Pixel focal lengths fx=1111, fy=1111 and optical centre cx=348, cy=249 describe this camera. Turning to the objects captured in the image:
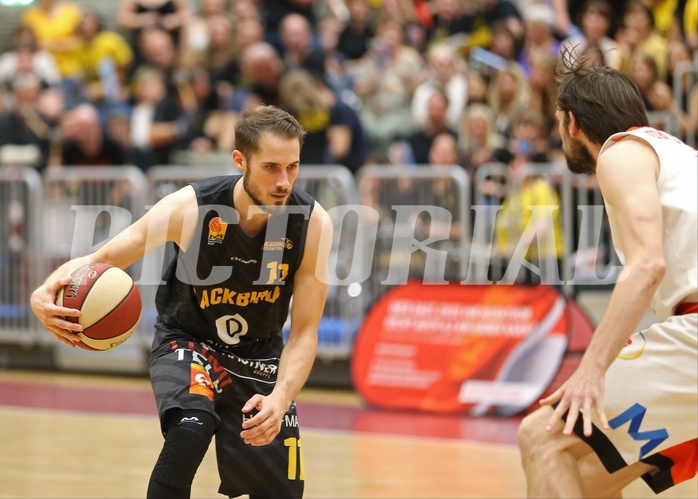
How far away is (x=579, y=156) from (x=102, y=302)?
2052 mm

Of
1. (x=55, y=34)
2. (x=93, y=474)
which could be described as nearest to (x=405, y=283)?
(x=93, y=474)

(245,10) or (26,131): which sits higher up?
(245,10)

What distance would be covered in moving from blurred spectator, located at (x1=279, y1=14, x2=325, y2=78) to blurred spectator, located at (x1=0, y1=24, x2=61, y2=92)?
12.4 feet

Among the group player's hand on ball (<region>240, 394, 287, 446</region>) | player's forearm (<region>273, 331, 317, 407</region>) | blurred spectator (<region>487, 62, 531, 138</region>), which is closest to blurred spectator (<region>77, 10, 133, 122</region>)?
blurred spectator (<region>487, 62, 531, 138</region>)

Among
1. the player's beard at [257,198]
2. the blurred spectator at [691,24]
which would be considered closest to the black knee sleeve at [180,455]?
the player's beard at [257,198]

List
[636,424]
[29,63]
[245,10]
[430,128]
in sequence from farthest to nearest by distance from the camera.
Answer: [29,63]
[245,10]
[430,128]
[636,424]

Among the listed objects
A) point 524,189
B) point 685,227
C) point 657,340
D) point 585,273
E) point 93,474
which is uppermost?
point 685,227

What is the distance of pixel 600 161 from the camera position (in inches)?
162

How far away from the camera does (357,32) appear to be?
13.2m

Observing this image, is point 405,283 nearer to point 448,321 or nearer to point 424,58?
point 448,321

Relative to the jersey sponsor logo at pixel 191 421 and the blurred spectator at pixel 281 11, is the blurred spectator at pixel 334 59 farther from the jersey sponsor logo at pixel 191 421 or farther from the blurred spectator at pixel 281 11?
the jersey sponsor logo at pixel 191 421

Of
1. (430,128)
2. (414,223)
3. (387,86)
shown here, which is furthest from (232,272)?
(387,86)

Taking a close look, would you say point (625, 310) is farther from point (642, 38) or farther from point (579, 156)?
point (642, 38)

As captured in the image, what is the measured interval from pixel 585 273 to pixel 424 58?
4.10m
